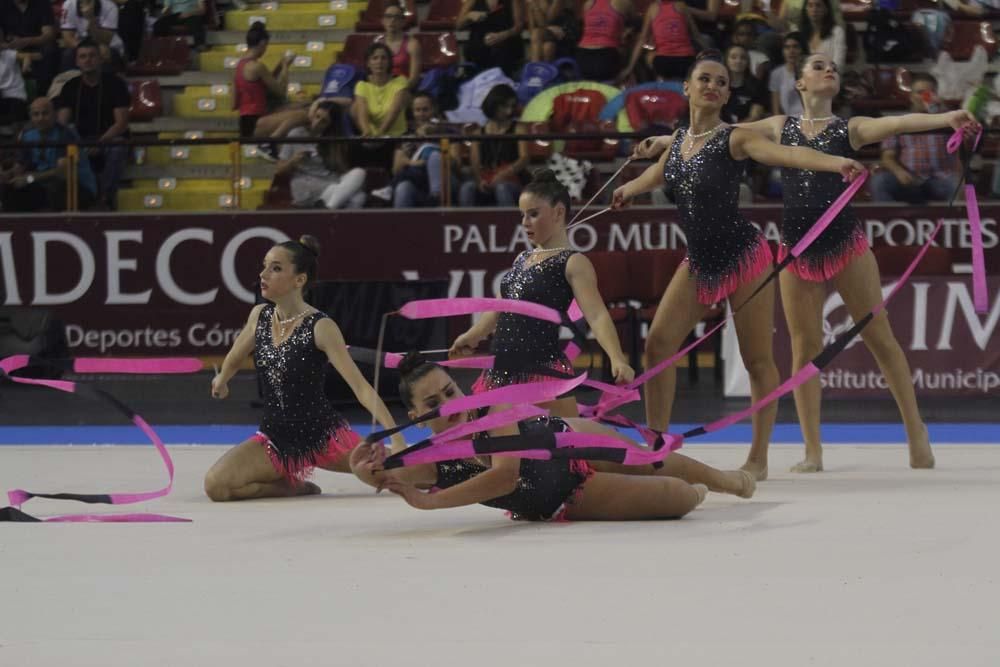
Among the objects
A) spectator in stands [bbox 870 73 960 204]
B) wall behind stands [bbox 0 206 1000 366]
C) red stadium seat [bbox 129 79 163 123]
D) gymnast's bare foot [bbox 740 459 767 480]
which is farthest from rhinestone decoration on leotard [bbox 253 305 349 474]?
red stadium seat [bbox 129 79 163 123]

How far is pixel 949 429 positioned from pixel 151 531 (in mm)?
4282

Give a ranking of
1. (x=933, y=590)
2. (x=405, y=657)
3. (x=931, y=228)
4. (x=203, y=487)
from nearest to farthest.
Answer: (x=405, y=657) → (x=933, y=590) → (x=203, y=487) → (x=931, y=228)

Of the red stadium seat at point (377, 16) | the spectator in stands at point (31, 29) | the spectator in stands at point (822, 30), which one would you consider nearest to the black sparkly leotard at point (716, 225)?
the spectator in stands at point (822, 30)

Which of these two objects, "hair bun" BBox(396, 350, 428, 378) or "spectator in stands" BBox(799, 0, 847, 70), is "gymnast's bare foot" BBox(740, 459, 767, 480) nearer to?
"hair bun" BBox(396, 350, 428, 378)

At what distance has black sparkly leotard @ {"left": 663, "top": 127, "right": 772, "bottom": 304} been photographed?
16.0 feet

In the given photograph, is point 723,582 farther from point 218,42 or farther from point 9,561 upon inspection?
point 218,42

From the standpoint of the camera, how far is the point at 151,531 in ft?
13.1

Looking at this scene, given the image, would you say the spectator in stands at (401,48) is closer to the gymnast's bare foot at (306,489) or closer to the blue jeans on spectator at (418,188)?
the blue jeans on spectator at (418,188)

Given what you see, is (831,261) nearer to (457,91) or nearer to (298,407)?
(298,407)

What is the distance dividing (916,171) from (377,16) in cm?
466

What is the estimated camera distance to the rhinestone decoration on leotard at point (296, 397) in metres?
4.71

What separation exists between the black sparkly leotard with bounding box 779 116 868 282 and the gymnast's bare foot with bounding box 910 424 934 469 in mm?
693

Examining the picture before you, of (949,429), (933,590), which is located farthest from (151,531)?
(949,429)

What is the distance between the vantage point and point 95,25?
36.4 feet
